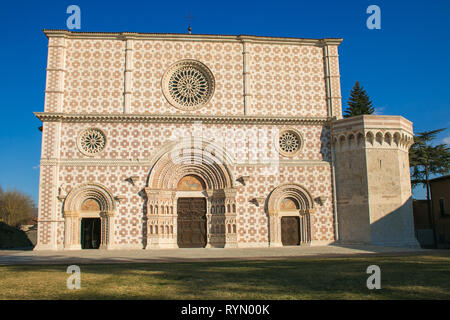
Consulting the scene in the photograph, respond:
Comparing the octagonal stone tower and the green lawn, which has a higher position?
the octagonal stone tower

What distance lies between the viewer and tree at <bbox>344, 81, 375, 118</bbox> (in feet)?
132

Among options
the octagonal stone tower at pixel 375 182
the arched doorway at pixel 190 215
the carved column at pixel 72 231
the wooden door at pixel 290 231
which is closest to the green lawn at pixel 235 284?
the carved column at pixel 72 231

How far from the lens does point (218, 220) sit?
2395 cm

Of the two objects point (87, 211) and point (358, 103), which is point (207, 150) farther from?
point (358, 103)

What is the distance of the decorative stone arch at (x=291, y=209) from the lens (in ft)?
79.2

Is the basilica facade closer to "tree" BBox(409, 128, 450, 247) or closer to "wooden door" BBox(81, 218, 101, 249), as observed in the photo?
"wooden door" BBox(81, 218, 101, 249)

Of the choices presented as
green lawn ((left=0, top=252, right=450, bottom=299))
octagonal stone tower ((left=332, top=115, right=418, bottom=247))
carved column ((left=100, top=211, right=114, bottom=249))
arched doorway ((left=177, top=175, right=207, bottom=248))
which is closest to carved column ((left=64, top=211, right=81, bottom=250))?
carved column ((left=100, top=211, right=114, bottom=249))

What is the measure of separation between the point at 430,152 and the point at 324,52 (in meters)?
16.0

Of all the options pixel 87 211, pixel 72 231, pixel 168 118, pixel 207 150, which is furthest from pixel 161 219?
pixel 168 118

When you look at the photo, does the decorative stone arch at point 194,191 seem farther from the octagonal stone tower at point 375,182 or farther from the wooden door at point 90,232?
the octagonal stone tower at point 375,182

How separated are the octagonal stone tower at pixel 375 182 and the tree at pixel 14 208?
37.1m

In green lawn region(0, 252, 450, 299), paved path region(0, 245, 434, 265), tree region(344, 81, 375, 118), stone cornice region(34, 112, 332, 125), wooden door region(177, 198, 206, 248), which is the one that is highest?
tree region(344, 81, 375, 118)

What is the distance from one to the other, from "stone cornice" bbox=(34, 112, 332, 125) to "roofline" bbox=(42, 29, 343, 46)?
530 cm
